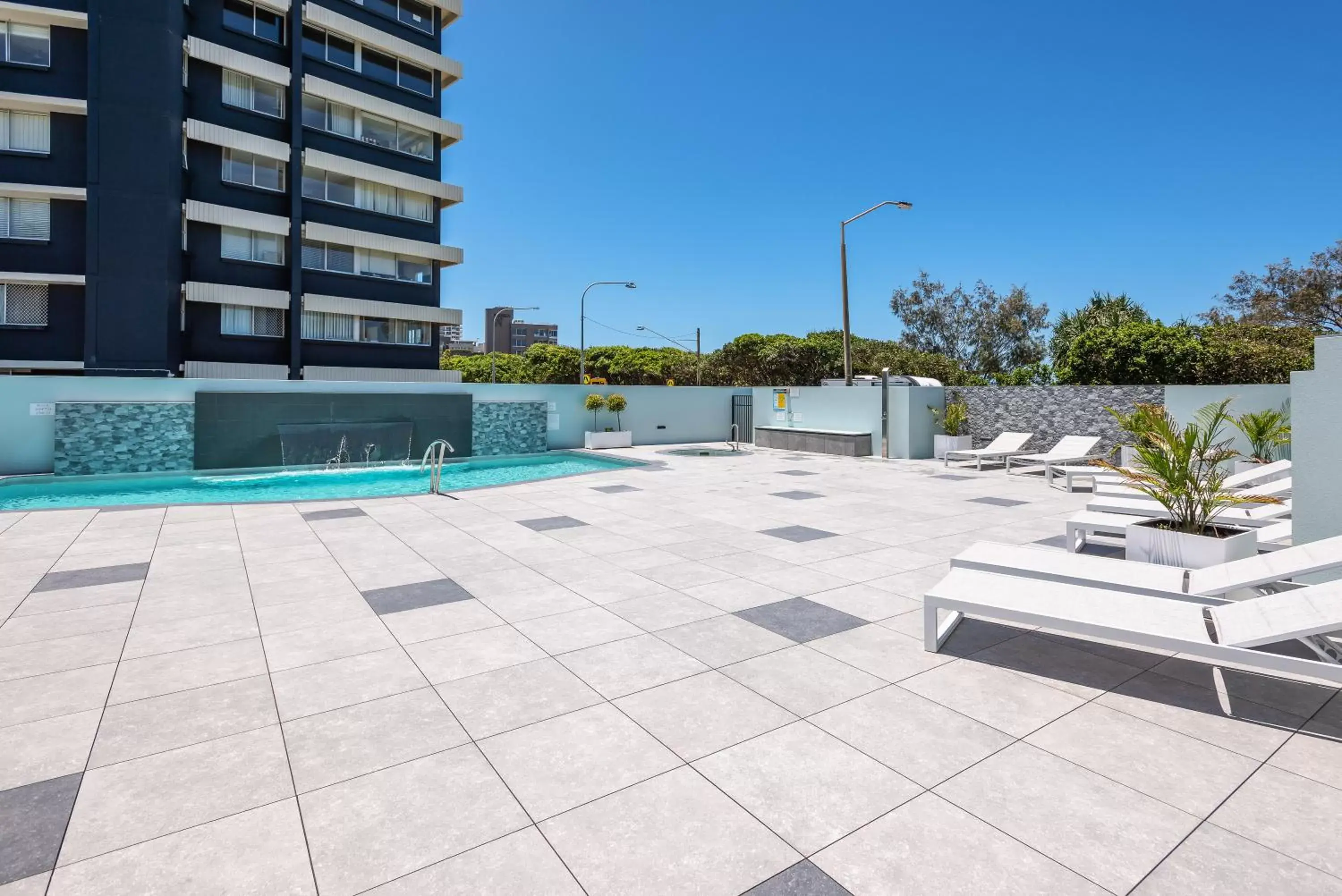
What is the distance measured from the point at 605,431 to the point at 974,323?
4441 centimetres

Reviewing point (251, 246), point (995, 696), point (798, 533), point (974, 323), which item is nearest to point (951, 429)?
point (798, 533)

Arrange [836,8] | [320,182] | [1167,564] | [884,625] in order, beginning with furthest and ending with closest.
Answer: [320,182] < [836,8] < [1167,564] < [884,625]

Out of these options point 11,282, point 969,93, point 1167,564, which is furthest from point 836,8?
point 11,282

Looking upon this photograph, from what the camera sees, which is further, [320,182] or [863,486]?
[320,182]

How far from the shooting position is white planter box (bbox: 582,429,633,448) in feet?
70.8

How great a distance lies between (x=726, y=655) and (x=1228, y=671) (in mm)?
3077

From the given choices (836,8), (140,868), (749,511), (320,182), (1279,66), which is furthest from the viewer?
(1279,66)

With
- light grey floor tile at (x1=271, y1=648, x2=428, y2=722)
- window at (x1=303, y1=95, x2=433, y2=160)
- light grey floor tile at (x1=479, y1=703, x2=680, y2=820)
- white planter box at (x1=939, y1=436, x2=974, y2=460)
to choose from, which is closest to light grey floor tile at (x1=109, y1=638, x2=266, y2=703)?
light grey floor tile at (x1=271, y1=648, x2=428, y2=722)

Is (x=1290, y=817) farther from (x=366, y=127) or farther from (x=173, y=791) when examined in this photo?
(x=366, y=127)

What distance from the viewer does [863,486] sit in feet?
42.0

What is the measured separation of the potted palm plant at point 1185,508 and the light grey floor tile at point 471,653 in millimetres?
5709

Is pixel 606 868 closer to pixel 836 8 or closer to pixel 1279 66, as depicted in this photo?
pixel 836 8

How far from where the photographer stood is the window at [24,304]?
21.6m

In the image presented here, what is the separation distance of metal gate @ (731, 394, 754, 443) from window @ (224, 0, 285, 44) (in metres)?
23.5
